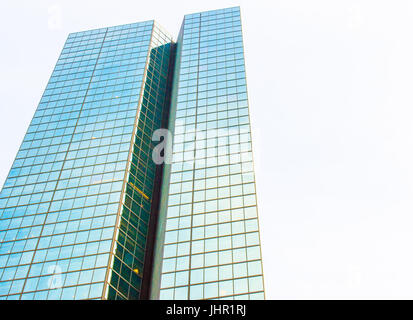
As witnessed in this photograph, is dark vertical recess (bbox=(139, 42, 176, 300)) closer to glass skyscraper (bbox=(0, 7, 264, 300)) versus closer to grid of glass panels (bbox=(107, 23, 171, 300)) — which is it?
glass skyscraper (bbox=(0, 7, 264, 300))

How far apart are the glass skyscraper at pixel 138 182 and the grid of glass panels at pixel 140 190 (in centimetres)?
22

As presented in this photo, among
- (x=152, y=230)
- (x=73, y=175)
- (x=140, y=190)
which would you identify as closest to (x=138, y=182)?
(x=140, y=190)

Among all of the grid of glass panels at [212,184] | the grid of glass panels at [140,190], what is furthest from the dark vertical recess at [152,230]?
the grid of glass panels at [212,184]

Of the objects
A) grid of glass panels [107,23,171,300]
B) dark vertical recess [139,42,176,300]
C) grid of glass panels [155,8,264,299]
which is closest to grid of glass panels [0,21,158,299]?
grid of glass panels [107,23,171,300]

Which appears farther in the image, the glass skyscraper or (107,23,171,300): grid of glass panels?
(107,23,171,300): grid of glass panels

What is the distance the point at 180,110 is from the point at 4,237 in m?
37.6

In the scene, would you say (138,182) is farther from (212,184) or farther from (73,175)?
(212,184)

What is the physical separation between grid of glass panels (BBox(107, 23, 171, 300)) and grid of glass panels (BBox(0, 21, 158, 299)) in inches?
69.9

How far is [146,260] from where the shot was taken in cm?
6838

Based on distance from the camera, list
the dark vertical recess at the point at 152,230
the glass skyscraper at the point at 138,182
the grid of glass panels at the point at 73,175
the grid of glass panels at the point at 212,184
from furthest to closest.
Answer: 1. the dark vertical recess at the point at 152,230
2. the grid of glass panels at the point at 73,175
3. the glass skyscraper at the point at 138,182
4. the grid of glass panels at the point at 212,184

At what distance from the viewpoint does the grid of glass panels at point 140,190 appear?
6307 centimetres

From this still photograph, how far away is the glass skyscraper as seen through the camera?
60250 millimetres

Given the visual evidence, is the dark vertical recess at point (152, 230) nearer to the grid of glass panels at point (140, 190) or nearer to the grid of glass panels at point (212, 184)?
the grid of glass panels at point (140, 190)

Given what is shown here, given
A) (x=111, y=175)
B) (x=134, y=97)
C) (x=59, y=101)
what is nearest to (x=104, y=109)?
(x=134, y=97)
